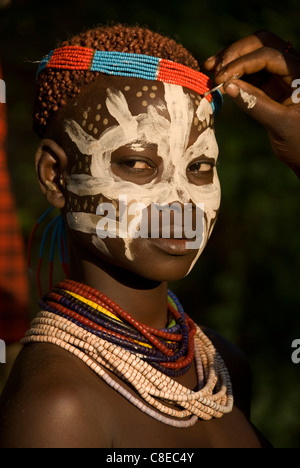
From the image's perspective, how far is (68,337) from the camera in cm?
214

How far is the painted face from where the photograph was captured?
2.16m

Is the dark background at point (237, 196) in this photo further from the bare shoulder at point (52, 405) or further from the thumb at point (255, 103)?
the bare shoulder at point (52, 405)

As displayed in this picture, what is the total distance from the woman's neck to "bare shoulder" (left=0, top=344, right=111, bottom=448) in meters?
0.31

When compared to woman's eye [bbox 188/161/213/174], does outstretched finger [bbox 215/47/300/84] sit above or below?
above

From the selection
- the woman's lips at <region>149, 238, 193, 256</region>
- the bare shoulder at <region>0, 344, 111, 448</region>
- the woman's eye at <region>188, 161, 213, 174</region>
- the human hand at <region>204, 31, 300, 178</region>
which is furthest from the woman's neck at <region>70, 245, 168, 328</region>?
the human hand at <region>204, 31, 300, 178</region>

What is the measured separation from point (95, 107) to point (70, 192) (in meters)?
0.30

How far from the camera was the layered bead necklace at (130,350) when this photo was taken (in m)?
2.13

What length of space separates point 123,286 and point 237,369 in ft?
2.26

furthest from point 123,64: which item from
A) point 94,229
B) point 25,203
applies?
point 25,203

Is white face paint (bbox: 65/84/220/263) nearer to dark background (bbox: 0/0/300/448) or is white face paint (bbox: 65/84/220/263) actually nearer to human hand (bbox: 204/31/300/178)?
human hand (bbox: 204/31/300/178)

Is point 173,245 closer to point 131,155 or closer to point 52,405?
point 131,155

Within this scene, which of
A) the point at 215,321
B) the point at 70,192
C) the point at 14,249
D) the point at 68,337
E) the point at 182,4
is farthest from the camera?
the point at 215,321

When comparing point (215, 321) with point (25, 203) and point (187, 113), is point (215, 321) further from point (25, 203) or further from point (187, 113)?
point (187, 113)

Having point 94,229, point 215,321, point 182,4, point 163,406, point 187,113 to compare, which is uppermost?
point 182,4
